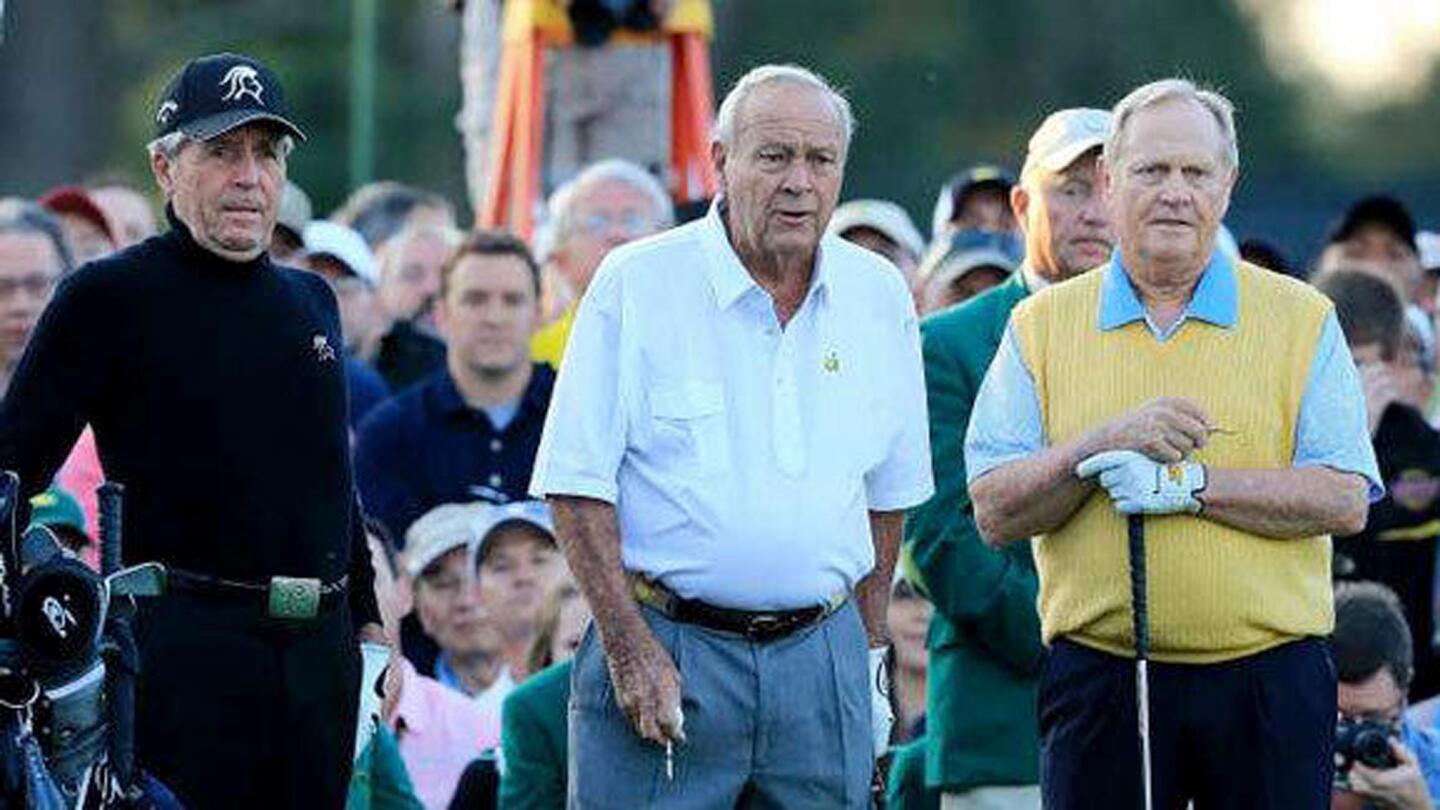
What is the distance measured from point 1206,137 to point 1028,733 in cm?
178

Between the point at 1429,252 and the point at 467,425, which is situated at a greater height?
the point at 1429,252

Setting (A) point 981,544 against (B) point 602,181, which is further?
(B) point 602,181

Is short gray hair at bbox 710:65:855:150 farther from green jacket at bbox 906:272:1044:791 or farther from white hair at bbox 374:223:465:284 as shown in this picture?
white hair at bbox 374:223:465:284

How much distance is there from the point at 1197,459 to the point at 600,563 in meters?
1.23

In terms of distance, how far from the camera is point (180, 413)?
414 inches

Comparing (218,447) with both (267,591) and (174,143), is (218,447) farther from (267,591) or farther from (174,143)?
(174,143)

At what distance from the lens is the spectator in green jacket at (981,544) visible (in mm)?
11586

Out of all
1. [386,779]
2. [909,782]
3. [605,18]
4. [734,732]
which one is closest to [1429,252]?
[605,18]

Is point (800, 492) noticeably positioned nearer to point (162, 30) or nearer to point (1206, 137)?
point (1206, 137)

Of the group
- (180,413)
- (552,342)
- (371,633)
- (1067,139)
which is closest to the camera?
(180,413)

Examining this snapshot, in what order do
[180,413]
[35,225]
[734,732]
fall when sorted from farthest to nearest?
[35,225], [180,413], [734,732]

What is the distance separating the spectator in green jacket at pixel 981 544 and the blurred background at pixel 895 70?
27.6 m

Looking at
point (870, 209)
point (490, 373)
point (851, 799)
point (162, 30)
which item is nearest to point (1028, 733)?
point (851, 799)

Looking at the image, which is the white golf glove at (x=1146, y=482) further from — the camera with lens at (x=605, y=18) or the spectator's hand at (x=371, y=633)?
the camera with lens at (x=605, y=18)
